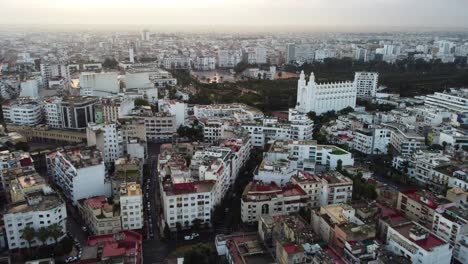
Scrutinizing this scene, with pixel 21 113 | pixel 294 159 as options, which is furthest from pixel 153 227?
pixel 21 113

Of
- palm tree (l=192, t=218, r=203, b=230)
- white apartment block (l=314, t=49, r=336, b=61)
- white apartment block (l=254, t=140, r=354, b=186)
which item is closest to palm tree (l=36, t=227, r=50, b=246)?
palm tree (l=192, t=218, r=203, b=230)

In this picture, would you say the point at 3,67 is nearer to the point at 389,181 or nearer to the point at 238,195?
the point at 238,195

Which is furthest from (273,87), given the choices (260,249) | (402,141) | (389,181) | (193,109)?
(260,249)

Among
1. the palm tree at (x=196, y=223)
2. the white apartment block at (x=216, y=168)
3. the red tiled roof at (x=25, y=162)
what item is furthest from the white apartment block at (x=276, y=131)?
the red tiled roof at (x=25, y=162)

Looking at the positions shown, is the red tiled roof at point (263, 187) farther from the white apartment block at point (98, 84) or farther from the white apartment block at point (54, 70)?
the white apartment block at point (54, 70)

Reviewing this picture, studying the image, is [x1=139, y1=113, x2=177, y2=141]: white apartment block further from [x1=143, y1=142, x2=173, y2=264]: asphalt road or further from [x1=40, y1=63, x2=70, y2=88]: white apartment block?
[x1=40, y1=63, x2=70, y2=88]: white apartment block

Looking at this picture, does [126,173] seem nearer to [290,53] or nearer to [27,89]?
[27,89]
